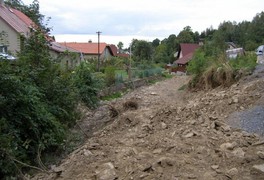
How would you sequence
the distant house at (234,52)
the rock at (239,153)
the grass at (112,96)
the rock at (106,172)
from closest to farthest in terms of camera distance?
the rock at (106,172), the rock at (239,153), the grass at (112,96), the distant house at (234,52)

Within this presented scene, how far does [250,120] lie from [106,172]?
377cm

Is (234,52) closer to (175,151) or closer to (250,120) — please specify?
(250,120)

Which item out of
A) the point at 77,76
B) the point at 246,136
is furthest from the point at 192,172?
the point at 77,76

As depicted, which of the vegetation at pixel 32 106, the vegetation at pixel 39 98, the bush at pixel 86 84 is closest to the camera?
the vegetation at pixel 32 106

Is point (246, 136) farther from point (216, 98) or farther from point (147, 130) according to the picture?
point (216, 98)

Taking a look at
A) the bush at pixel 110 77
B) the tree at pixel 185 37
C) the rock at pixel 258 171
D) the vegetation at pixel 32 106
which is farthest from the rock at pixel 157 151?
the tree at pixel 185 37

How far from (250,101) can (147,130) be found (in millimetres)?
2958

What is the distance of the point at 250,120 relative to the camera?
24.1 ft

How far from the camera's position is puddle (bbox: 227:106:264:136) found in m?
6.80

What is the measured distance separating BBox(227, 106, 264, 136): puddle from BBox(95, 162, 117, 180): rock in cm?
308

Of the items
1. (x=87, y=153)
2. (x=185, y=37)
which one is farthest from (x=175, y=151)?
(x=185, y=37)

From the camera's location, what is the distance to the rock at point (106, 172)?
4.92 meters

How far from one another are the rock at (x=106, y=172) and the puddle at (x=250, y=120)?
3076mm

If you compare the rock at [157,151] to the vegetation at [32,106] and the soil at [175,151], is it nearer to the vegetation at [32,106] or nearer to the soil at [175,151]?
the soil at [175,151]
